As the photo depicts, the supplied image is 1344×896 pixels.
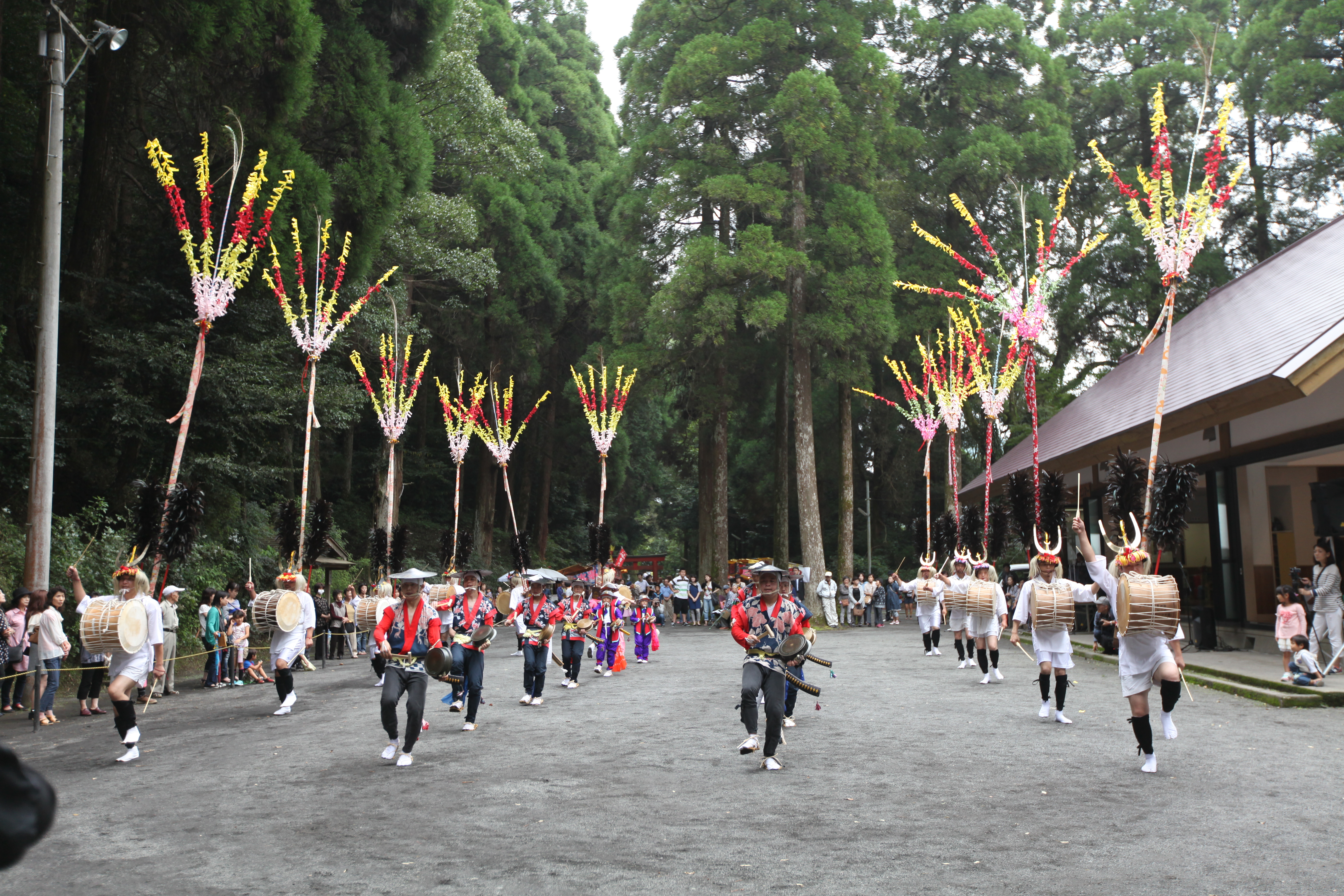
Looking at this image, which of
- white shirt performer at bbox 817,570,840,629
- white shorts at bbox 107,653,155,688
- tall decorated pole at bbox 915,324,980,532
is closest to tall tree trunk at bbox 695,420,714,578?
white shirt performer at bbox 817,570,840,629

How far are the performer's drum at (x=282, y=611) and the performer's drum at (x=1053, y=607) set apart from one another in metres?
8.76

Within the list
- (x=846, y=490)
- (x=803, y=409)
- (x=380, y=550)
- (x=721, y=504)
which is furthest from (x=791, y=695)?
(x=721, y=504)

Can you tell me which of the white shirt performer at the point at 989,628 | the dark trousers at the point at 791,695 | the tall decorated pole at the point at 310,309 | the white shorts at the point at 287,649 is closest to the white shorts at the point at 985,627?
the white shirt performer at the point at 989,628

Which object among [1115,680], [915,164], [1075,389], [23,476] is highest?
[915,164]

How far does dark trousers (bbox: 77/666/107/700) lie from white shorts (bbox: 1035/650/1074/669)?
36.7 ft

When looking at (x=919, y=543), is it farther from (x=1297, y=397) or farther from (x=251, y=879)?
(x=251, y=879)

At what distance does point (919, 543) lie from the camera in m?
32.4

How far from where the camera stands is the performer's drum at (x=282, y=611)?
12203mm

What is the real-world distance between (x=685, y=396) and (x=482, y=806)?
93.1 ft

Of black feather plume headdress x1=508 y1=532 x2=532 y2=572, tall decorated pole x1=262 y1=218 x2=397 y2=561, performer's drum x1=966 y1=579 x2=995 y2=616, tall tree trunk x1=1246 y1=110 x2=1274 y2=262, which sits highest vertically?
tall tree trunk x1=1246 y1=110 x2=1274 y2=262

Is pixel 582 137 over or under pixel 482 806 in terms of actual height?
over

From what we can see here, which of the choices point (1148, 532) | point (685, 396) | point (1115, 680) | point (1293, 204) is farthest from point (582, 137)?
point (1148, 532)

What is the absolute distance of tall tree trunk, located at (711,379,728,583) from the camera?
3394 cm

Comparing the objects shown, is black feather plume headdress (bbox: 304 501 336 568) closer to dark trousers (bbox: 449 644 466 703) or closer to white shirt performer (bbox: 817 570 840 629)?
dark trousers (bbox: 449 644 466 703)
